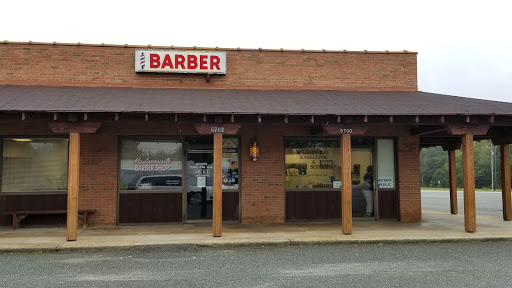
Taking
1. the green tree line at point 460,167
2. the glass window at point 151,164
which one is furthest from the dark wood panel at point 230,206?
the green tree line at point 460,167

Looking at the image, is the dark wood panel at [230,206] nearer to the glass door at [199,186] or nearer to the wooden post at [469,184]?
the glass door at [199,186]

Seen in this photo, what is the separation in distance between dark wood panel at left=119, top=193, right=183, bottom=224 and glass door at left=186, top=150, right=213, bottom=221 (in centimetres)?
33

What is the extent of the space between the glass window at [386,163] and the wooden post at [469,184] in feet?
7.91

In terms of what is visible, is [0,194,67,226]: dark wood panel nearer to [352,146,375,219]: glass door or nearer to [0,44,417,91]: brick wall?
[0,44,417,91]: brick wall

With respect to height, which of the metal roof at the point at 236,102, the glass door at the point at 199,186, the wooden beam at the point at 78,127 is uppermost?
the metal roof at the point at 236,102

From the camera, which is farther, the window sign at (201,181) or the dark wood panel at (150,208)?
the window sign at (201,181)

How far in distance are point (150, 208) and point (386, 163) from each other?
695 centimetres

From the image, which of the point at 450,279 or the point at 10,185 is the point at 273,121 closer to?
the point at 450,279

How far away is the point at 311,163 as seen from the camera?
12383mm

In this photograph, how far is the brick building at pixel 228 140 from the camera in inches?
432

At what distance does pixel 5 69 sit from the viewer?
38.3 ft

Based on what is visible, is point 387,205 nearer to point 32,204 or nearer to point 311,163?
point 311,163

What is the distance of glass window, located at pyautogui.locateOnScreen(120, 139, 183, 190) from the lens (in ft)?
38.4

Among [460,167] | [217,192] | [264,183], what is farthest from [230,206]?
[460,167]
